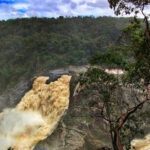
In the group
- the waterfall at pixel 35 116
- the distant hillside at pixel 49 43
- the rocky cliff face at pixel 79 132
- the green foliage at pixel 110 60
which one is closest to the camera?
the green foliage at pixel 110 60

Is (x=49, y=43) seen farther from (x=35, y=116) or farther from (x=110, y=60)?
(x=110, y=60)

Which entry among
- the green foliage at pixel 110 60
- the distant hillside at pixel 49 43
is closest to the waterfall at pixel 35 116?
the green foliage at pixel 110 60

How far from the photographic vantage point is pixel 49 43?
42125mm

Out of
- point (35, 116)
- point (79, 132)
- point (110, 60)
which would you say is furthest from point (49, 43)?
point (110, 60)

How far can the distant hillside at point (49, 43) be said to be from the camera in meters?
39.1

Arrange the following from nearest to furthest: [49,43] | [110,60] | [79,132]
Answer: [110,60] → [79,132] → [49,43]

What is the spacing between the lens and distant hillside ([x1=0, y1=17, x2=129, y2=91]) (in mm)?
39103

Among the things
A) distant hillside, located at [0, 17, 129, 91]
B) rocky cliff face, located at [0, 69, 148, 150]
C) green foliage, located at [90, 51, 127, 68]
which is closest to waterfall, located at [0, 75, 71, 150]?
rocky cliff face, located at [0, 69, 148, 150]

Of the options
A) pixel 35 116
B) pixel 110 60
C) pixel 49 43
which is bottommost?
pixel 35 116

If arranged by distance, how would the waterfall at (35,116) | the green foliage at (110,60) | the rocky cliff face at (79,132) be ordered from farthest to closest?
the waterfall at (35,116) < the rocky cliff face at (79,132) < the green foliage at (110,60)

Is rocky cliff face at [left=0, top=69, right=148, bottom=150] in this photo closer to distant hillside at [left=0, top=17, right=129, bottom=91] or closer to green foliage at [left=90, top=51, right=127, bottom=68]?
green foliage at [left=90, top=51, right=127, bottom=68]

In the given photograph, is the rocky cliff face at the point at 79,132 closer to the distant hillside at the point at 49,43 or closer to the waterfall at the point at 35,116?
the waterfall at the point at 35,116

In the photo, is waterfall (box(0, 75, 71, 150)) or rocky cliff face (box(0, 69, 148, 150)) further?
waterfall (box(0, 75, 71, 150))

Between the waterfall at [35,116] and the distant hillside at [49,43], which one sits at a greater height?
the distant hillside at [49,43]
